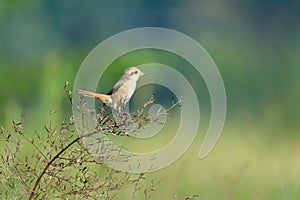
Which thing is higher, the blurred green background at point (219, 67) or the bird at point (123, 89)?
the blurred green background at point (219, 67)

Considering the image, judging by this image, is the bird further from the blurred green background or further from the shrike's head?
the blurred green background

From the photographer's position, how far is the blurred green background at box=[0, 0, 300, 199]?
11.9ft

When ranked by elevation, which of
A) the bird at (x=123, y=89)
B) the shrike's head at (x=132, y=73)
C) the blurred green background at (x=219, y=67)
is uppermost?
the blurred green background at (x=219, y=67)

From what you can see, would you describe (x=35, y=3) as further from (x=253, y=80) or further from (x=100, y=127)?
(x=100, y=127)

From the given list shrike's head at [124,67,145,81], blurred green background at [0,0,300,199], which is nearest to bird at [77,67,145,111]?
shrike's head at [124,67,145,81]

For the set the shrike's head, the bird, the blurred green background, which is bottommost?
the bird

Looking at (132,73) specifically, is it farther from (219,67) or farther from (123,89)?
(219,67)

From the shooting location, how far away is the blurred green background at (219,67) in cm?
363

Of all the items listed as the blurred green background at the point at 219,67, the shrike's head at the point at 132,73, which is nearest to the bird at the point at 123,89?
the shrike's head at the point at 132,73

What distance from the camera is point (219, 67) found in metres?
9.09

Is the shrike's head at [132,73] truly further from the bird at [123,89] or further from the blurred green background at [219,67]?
the blurred green background at [219,67]

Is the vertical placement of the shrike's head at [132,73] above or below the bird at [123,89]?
above

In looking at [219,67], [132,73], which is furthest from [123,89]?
[219,67]

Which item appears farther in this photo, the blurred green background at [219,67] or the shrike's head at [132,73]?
the blurred green background at [219,67]
